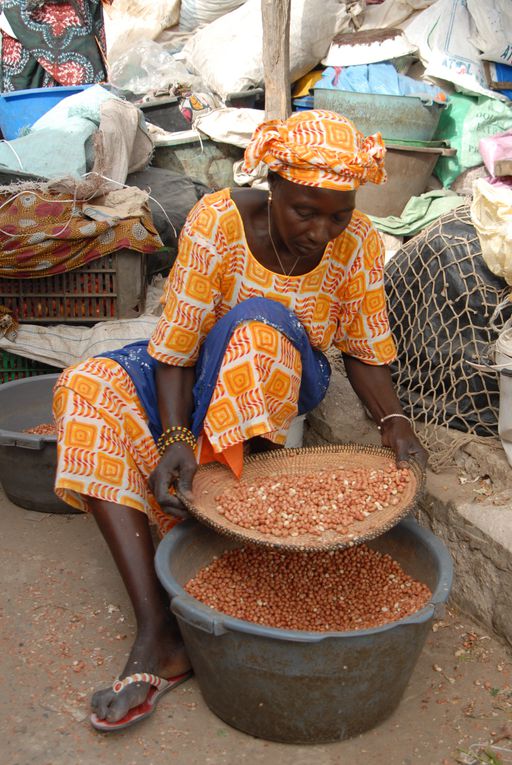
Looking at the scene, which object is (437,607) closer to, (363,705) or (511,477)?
(363,705)

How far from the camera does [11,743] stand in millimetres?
1812

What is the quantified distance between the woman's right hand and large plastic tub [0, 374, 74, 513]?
0.80 metres

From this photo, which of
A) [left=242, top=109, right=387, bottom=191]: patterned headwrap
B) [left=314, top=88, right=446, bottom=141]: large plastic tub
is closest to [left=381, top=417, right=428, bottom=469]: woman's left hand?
[left=242, top=109, right=387, bottom=191]: patterned headwrap

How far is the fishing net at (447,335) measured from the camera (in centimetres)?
253

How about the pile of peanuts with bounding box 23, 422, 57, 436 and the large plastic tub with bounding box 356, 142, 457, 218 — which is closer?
the pile of peanuts with bounding box 23, 422, 57, 436

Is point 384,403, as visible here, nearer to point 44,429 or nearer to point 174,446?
point 174,446

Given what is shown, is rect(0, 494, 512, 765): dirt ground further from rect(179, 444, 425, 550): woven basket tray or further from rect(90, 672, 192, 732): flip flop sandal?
rect(179, 444, 425, 550): woven basket tray

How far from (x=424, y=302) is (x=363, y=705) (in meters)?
1.40

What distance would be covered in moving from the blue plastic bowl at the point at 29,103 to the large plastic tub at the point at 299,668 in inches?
128

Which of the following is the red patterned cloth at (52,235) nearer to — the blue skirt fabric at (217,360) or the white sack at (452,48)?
the blue skirt fabric at (217,360)

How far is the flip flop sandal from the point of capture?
5.96 feet

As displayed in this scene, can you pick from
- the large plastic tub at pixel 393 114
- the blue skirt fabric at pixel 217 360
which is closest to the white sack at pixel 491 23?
the large plastic tub at pixel 393 114

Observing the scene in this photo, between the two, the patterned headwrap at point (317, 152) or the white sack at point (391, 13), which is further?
the white sack at point (391, 13)

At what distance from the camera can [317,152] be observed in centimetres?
190
